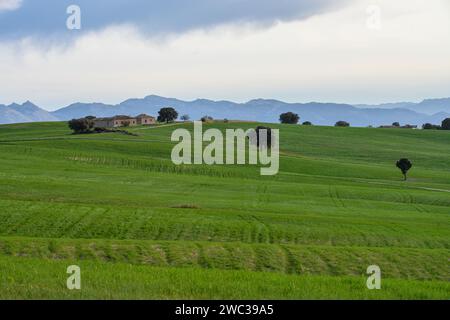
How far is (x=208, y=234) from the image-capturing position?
112 ft

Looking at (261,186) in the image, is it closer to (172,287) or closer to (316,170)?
(316,170)

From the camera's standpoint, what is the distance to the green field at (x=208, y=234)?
17.2 metres

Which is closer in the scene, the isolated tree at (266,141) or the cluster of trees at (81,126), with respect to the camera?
the isolated tree at (266,141)

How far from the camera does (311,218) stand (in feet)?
136

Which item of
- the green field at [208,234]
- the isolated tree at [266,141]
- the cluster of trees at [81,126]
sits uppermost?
the cluster of trees at [81,126]

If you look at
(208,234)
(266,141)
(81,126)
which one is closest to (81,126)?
(81,126)

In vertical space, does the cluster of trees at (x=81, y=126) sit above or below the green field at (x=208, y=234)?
above

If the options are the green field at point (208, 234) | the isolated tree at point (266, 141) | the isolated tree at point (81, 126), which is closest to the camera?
the green field at point (208, 234)

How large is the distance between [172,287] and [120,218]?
21.2 metres

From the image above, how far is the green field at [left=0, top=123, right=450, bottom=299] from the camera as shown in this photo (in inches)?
677

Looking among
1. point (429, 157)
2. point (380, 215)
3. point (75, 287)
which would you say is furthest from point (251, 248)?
point (429, 157)

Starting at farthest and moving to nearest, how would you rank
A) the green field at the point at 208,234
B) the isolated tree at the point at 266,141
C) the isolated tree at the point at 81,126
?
the isolated tree at the point at 81,126 → the isolated tree at the point at 266,141 → the green field at the point at 208,234

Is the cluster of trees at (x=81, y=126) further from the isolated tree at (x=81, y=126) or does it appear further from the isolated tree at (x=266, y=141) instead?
the isolated tree at (x=266, y=141)

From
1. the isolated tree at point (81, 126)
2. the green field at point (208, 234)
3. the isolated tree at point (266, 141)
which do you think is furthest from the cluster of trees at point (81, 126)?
the green field at point (208, 234)
